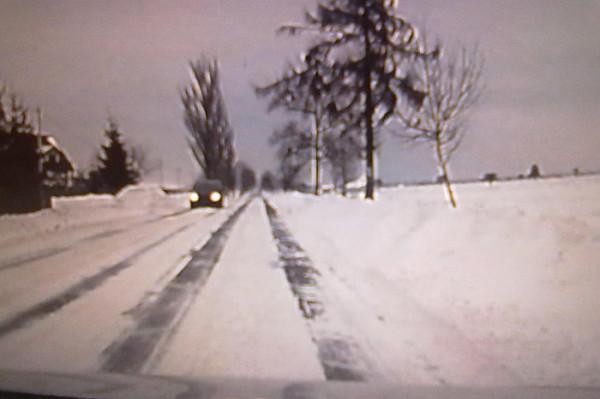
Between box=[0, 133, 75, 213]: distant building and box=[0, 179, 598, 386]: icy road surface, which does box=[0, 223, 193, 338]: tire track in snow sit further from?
box=[0, 133, 75, 213]: distant building

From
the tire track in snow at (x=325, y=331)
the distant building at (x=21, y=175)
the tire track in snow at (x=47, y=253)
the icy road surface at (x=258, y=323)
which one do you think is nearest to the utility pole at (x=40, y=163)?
the distant building at (x=21, y=175)

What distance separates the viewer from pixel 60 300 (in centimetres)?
549

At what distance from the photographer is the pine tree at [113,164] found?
46969mm

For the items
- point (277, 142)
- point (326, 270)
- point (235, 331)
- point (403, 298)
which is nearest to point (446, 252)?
point (403, 298)

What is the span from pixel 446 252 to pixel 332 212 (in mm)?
10042

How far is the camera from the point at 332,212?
16797 mm

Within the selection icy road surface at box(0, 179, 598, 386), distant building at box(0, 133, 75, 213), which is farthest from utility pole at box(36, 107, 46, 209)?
icy road surface at box(0, 179, 598, 386)

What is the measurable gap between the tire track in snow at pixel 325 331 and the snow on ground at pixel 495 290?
36cm

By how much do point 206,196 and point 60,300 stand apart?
889 inches

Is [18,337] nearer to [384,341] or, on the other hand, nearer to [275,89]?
[384,341]

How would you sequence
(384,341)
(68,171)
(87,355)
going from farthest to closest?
(68,171), (384,341), (87,355)

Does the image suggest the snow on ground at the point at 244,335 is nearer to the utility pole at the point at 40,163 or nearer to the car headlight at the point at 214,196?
the utility pole at the point at 40,163

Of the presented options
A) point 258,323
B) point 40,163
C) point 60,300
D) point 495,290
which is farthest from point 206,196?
point 495,290

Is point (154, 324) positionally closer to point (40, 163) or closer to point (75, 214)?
point (75, 214)
